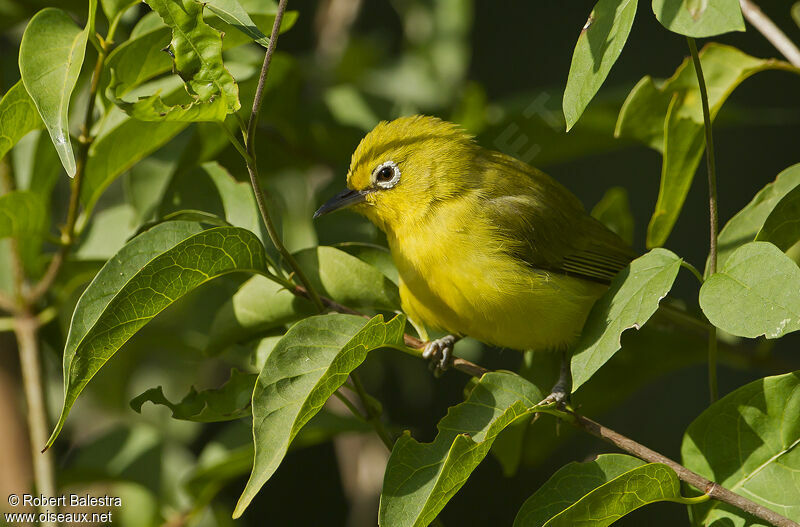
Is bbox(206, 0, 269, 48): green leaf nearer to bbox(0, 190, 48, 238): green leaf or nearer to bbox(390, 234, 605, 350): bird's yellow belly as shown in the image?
bbox(0, 190, 48, 238): green leaf

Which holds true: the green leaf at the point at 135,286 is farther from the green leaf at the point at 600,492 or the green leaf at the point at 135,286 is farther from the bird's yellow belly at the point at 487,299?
the bird's yellow belly at the point at 487,299

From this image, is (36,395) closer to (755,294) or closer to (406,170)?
(406,170)

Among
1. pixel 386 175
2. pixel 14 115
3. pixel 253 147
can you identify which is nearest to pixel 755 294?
pixel 253 147

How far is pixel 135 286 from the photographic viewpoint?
5.67ft

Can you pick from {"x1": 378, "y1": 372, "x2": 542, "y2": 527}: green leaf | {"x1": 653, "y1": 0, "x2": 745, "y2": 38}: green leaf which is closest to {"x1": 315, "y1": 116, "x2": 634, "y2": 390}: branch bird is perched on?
{"x1": 378, "y1": 372, "x2": 542, "y2": 527}: green leaf

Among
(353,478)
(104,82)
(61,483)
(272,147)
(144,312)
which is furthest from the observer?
(353,478)

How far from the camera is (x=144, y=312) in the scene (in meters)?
1.76

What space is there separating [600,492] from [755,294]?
0.51 metres

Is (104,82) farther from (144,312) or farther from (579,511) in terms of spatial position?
(579,511)

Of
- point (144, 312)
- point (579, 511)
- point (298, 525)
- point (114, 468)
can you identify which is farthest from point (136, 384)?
point (579, 511)

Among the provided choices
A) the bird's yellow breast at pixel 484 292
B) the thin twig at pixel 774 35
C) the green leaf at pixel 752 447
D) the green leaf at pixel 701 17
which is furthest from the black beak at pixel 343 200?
the green leaf at pixel 701 17

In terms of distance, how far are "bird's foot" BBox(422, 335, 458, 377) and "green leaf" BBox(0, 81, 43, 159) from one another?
1.34 meters

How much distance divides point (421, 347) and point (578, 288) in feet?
3.01

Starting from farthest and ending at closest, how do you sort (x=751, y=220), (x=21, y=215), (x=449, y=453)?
(x=21, y=215) < (x=751, y=220) < (x=449, y=453)
